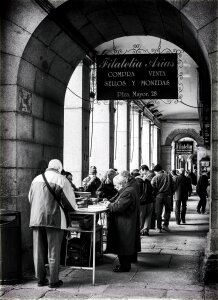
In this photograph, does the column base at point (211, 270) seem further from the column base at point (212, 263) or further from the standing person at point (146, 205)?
the standing person at point (146, 205)

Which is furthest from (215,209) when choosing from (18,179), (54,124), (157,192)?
(157,192)

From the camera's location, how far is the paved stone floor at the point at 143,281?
216 inches

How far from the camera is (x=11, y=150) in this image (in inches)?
245

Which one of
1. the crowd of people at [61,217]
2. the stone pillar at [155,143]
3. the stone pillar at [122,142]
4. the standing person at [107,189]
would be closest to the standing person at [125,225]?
the crowd of people at [61,217]

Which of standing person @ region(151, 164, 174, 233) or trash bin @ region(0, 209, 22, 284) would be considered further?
standing person @ region(151, 164, 174, 233)

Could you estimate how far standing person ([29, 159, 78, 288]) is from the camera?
5.70 m

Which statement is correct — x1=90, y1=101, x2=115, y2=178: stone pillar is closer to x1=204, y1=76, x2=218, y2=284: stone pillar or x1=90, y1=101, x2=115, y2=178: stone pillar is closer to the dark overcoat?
the dark overcoat

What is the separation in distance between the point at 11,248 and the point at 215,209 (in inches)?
110

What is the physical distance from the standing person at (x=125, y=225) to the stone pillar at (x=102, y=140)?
745 cm

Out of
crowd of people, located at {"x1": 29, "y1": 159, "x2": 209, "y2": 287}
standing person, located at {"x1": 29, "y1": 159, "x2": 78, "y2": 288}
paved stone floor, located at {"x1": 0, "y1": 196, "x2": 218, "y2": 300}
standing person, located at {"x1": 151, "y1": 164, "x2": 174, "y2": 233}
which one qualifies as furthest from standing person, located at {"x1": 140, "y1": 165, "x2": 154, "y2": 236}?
standing person, located at {"x1": 29, "y1": 159, "x2": 78, "y2": 288}

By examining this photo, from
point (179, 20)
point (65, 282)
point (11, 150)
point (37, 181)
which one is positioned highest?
point (179, 20)

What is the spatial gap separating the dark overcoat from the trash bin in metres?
1.46

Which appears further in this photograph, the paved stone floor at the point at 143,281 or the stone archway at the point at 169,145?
the stone archway at the point at 169,145

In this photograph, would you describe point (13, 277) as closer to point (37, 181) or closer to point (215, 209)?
point (37, 181)
